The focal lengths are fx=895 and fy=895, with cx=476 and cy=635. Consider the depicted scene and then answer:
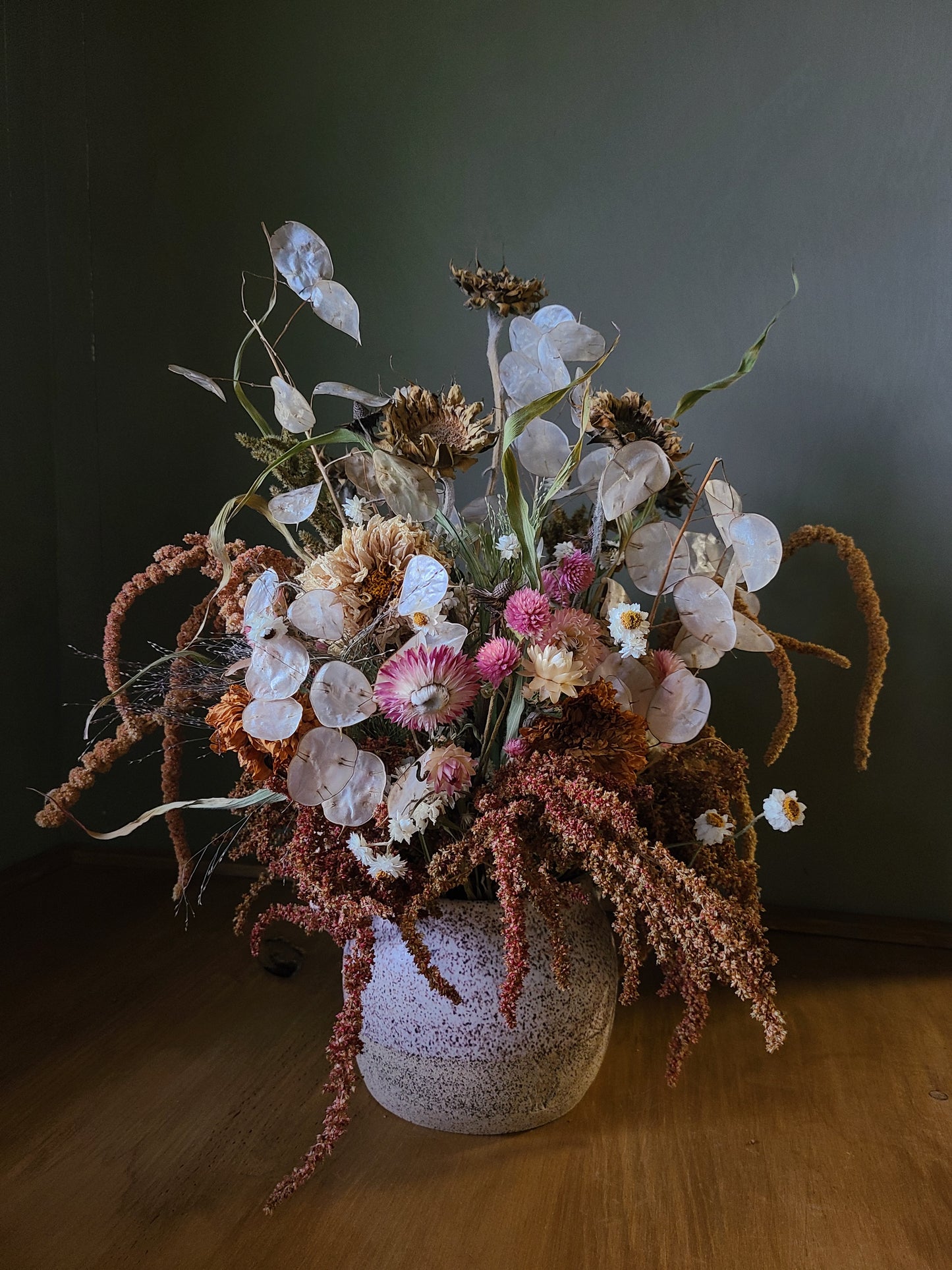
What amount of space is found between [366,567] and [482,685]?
0.42ft

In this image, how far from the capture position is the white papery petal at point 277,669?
65cm

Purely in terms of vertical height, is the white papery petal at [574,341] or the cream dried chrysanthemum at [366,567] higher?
A: the white papery petal at [574,341]

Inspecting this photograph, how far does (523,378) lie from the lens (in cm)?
73

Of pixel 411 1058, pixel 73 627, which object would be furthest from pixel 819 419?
pixel 73 627

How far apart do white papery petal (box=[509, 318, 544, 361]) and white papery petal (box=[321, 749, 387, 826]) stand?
356 mm

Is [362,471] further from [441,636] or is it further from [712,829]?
[712,829]

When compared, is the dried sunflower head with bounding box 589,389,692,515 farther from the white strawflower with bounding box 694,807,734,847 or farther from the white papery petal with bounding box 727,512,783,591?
the white strawflower with bounding box 694,807,734,847

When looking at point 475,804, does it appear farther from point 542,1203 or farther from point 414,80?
point 414,80

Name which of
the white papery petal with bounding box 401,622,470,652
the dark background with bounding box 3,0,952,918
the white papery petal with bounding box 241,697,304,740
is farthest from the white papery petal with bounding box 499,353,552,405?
the dark background with bounding box 3,0,952,918

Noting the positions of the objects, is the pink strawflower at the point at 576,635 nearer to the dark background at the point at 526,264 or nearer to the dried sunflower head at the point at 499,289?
the dried sunflower head at the point at 499,289

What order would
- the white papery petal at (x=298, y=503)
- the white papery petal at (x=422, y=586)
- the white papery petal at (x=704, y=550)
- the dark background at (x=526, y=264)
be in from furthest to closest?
the dark background at (x=526, y=264)
the white papery petal at (x=704, y=550)
the white papery petal at (x=298, y=503)
the white papery petal at (x=422, y=586)

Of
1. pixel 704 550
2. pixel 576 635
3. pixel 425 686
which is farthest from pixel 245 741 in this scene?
pixel 704 550

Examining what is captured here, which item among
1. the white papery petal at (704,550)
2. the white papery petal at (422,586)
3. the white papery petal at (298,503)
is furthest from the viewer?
the white papery petal at (704,550)

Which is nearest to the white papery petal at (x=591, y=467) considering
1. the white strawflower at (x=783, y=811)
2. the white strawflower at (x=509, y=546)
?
the white strawflower at (x=509, y=546)
